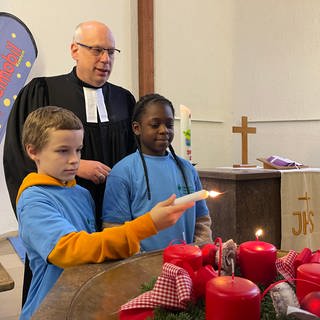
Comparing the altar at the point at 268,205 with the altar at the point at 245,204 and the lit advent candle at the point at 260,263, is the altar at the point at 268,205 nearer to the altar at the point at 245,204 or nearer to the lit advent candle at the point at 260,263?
the altar at the point at 245,204

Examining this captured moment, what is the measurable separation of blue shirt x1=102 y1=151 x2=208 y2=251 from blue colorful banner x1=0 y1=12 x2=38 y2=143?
8.62 feet

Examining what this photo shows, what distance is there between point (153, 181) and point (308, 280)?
100cm

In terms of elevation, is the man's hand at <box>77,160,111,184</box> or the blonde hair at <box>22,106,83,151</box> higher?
the blonde hair at <box>22,106,83,151</box>

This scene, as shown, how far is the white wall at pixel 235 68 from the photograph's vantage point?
5176 mm

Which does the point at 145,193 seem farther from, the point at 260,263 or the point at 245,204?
the point at 245,204

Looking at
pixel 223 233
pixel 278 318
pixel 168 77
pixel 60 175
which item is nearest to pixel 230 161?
pixel 168 77

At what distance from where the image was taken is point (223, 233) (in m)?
3.04

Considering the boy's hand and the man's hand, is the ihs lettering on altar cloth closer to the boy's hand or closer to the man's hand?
the man's hand

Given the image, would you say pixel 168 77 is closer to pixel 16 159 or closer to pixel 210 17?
pixel 210 17

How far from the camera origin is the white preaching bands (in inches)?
81.4

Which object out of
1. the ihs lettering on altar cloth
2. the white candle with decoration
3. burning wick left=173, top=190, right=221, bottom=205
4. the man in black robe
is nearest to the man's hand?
the man in black robe

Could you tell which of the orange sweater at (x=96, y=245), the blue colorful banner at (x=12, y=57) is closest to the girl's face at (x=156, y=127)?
the orange sweater at (x=96, y=245)

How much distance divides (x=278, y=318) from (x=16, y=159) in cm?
158

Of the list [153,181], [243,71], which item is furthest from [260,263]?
[243,71]
